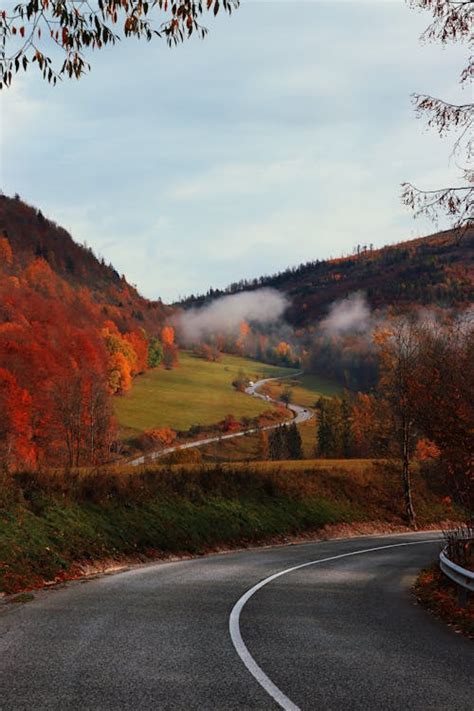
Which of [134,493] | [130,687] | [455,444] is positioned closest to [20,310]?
[134,493]

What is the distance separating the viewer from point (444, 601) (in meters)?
12.7

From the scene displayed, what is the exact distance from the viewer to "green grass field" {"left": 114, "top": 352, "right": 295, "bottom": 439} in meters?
115

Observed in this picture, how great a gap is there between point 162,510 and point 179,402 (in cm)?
10711

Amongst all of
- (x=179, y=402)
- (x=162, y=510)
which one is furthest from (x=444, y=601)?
(x=179, y=402)

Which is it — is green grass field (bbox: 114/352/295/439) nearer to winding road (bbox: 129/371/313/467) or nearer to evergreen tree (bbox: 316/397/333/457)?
winding road (bbox: 129/371/313/467)

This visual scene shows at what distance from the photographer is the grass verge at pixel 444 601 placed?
10.8 metres

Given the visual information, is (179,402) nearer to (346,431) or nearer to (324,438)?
(324,438)

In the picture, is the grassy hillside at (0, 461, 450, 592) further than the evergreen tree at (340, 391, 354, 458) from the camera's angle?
No

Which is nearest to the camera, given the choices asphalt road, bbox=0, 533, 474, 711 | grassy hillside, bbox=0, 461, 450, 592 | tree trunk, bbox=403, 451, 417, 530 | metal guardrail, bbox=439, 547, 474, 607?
asphalt road, bbox=0, 533, 474, 711

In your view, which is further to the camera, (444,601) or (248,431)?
(248,431)

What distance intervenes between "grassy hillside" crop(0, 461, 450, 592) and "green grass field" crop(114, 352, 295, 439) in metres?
65.2

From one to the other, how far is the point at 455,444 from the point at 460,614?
5.60 metres

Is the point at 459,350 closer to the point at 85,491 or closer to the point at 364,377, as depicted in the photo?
the point at 85,491

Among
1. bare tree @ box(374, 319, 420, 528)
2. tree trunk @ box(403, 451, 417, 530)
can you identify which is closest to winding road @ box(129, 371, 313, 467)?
bare tree @ box(374, 319, 420, 528)
